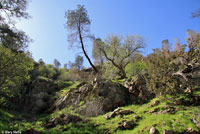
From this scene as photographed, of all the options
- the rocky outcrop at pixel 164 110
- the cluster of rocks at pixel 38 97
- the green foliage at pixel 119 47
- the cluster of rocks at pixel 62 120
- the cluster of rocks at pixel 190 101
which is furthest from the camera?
the green foliage at pixel 119 47

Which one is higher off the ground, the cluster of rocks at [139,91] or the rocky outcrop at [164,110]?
the cluster of rocks at [139,91]

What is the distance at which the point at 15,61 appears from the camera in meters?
10.6

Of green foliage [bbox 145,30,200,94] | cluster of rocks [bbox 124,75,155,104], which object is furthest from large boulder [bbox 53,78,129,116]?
green foliage [bbox 145,30,200,94]

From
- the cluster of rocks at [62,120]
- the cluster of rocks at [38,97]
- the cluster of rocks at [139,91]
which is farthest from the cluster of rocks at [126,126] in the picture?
the cluster of rocks at [38,97]

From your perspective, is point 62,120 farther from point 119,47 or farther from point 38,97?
point 119,47

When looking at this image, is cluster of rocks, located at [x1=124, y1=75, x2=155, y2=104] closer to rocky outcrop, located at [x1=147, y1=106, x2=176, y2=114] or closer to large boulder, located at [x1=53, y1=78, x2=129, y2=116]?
large boulder, located at [x1=53, y1=78, x2=129, y2=116]

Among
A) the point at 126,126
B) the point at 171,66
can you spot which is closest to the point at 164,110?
the point at 126,126

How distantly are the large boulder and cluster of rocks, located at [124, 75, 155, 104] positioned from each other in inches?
36.1

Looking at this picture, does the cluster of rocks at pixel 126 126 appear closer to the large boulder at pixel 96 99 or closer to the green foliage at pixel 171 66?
the large boulder at pixel 96 99

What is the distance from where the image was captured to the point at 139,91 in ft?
46.0

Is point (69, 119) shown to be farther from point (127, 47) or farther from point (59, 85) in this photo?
point (127, 47)

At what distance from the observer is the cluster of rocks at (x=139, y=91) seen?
518 inches

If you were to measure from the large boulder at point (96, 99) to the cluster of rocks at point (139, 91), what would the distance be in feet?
3.01

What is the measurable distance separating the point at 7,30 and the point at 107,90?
12.9 metres
